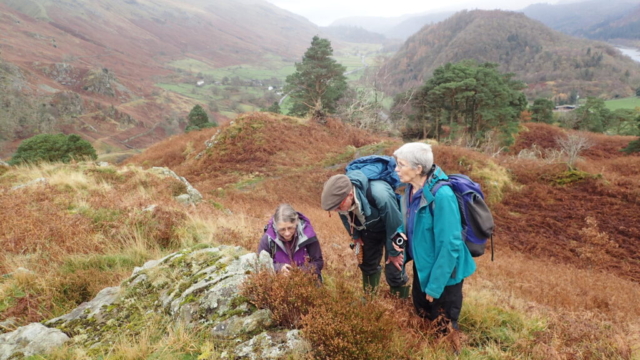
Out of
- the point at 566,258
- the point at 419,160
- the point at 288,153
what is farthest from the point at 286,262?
the point at 288,153

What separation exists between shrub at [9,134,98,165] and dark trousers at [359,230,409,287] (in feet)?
59.3

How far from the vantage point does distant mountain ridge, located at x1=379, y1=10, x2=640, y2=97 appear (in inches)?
4205

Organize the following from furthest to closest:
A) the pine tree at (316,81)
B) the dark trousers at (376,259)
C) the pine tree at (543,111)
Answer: the pine tree at (543,111) < the pine tree at (316,81) < the dark trousers at (376,259)

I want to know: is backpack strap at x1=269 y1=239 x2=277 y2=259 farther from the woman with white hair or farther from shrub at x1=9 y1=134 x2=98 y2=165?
shrub at x1=9 y1=134 x2=98 y2=165

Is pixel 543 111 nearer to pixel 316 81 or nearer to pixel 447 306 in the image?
pixel 316 81

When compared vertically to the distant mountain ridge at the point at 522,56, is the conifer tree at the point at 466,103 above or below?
below

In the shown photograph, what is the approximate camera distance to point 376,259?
3.42m

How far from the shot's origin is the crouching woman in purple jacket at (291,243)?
2848 millimetres

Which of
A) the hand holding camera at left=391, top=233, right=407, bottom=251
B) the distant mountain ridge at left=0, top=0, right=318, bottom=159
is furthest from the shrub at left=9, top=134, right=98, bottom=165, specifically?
the distant mountain ridge at left=0, top=0, right=318, bottom=159

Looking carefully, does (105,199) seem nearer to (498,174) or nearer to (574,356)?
(574,356)

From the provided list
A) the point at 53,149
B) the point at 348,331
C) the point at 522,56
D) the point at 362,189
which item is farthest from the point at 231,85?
the point at 348,331

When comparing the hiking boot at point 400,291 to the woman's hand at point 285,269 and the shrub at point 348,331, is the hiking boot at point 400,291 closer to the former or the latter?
the shrub at point 348,331

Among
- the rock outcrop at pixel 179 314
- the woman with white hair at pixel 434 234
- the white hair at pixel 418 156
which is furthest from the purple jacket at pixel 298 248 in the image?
the white hair at pixel 418 156

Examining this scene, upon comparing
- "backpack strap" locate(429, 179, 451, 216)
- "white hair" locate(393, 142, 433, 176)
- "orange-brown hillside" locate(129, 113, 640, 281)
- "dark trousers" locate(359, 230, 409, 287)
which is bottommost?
"orange-brown hillside" locate(129, 113, 640, 281)
